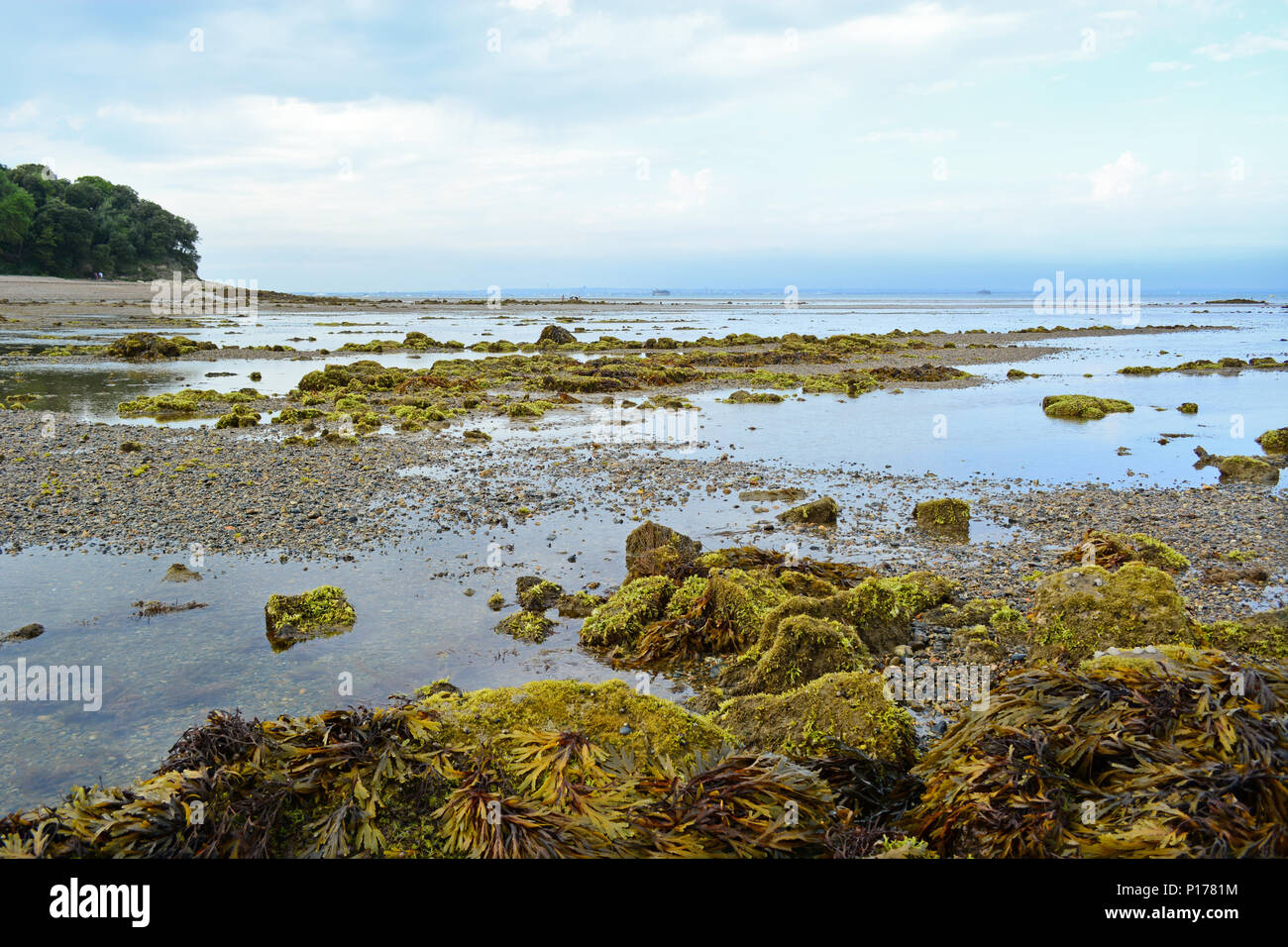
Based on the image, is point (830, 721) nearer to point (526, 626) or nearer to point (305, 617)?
point (526, 626)

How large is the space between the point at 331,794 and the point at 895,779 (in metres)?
2.84

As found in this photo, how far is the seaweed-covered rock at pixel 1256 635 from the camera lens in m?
6.19

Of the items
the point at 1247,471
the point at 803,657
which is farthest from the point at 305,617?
the point at 1247,471

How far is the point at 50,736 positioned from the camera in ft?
17.2

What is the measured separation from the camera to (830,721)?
4.50m

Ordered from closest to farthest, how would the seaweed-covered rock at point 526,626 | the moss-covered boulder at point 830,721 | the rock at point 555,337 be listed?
the moss-covered boulder at point 830,721 → the seaweed-covered rock at point 526,626 → the rock at point 555,337

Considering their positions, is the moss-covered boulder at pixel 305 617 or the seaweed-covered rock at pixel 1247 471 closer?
the moss-covered boulder at pixel 305 617

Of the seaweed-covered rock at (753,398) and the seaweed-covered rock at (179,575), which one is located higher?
the seaweed-covered rock at (753,398)

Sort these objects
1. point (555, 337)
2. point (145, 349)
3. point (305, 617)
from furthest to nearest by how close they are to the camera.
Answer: point (555, 337)
point (145, 349)
point (305, 617)

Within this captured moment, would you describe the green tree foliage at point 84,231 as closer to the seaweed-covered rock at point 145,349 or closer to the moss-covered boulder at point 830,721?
the seaweed-covered rock at point 145,349

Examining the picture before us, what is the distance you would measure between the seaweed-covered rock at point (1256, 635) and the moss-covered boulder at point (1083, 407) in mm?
15501

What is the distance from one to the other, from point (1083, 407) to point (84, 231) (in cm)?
10157

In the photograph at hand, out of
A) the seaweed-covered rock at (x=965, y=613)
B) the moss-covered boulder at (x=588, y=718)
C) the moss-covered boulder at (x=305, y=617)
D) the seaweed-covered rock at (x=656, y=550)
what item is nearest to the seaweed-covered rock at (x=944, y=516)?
the seaweed-covered rock at (x=965, y=613)
